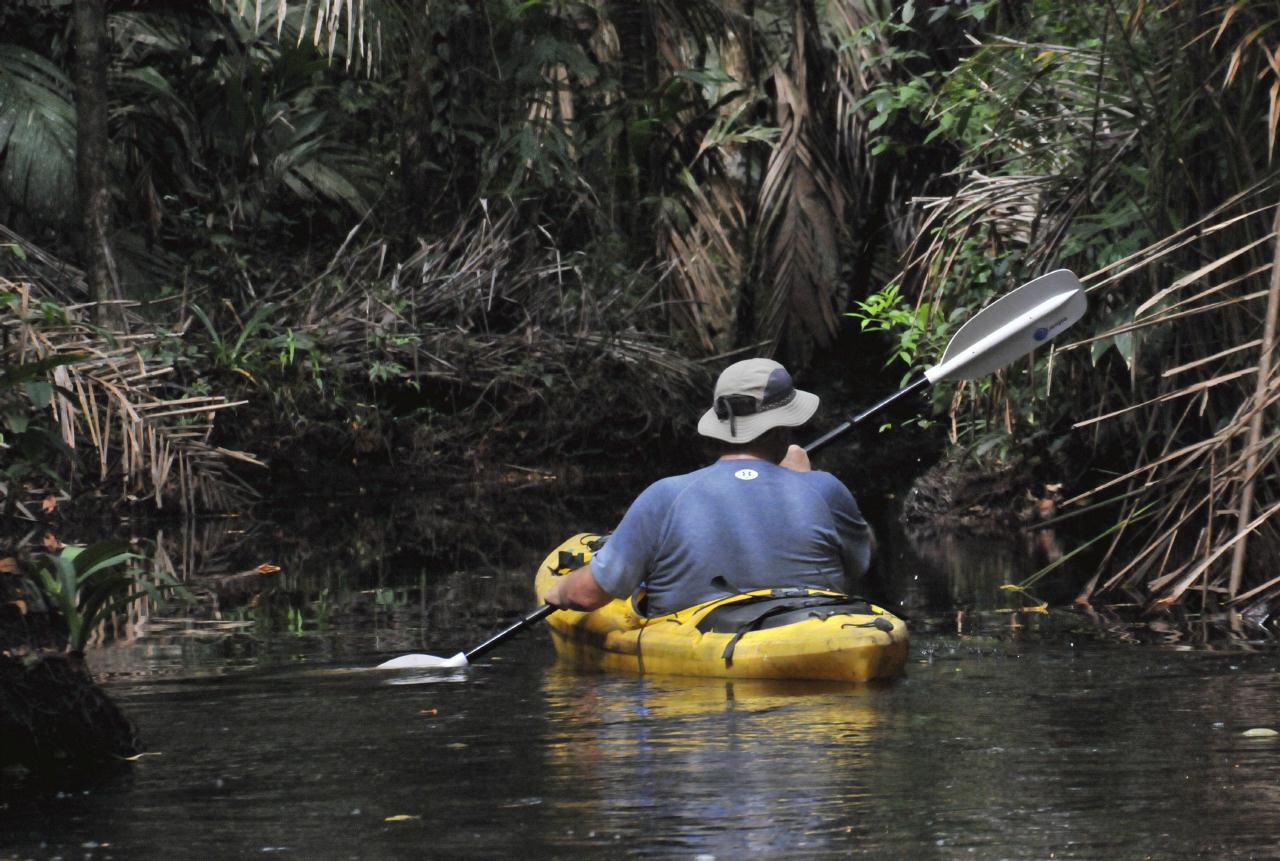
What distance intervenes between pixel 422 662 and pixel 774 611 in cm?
130

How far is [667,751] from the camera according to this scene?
199 inches

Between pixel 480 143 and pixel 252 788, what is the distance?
1251 centimetres

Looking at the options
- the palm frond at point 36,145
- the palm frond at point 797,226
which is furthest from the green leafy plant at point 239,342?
the palm frond at point 797,226

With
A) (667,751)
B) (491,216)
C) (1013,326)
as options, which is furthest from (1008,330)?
(491,216)

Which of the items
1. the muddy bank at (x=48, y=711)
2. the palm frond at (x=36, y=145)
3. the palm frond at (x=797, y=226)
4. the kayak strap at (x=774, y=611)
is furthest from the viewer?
the palm frond at (x=797, y=226)

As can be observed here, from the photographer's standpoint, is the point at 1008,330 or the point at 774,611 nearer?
the point at 774,611

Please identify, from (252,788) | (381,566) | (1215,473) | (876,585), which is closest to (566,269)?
(381,566)

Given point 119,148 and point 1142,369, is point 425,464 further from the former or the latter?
point 1142,369

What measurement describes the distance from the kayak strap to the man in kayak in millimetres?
110

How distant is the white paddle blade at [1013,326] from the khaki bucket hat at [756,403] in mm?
2029

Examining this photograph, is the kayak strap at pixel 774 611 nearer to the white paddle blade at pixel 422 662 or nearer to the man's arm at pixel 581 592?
the man's arm at pixel 581 592

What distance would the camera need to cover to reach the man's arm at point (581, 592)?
22.0 feet

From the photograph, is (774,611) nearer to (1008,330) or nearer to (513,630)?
(513,630)

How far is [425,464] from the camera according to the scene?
15.7m
